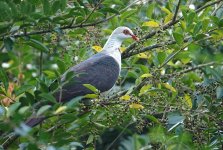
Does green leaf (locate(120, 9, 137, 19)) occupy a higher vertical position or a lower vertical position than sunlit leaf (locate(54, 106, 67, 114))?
lower

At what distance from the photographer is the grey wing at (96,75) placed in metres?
4.90

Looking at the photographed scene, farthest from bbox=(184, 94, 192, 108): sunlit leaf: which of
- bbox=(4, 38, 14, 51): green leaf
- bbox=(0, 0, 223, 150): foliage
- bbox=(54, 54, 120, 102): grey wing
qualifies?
bbox=(4, 38, 14, 51): green leaf

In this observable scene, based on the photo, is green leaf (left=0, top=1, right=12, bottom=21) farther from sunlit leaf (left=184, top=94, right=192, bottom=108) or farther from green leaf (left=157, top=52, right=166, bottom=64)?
sunlit leaf (left=184, top=94, right=192, bottom=108)

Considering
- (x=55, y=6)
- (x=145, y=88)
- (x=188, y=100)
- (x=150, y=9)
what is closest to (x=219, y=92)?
(x=188, y=100)

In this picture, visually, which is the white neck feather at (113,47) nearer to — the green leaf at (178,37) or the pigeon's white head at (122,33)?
the pigeon's white head at (122,33)

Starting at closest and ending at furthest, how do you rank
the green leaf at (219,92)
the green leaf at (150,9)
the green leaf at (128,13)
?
the green leaf at (219,92), the green leaf at (128,13), the green leaf at (150,9)

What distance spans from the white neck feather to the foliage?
0.44 feet

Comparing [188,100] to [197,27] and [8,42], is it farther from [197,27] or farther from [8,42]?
[8,42]

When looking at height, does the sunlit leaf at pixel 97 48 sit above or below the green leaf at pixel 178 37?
below

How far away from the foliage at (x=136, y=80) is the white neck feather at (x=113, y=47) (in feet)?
0.44

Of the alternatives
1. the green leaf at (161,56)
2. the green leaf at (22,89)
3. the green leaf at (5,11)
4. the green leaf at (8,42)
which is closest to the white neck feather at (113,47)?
the green leaf at (161,56)

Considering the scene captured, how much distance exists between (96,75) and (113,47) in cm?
44

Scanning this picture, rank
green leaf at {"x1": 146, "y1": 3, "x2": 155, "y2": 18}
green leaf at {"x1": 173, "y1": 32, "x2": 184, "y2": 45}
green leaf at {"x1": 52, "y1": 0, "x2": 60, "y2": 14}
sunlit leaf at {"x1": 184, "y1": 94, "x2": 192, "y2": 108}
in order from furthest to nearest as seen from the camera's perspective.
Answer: green leaf at {"x1": 146, "y1": 3, "x2": 155, "y2": 18} < green leaf at {"x1": 173, "y1": 32, "x2": 184, "y2": 45} < sunlit leaf at {"x1": 184, "y1": 94, "x2": 192, "y2": 108} < green leaf at {"x1": 52, "y1": 0, "x2": 60, "y2": 14}

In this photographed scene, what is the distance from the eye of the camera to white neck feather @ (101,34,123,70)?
5.47 meters
